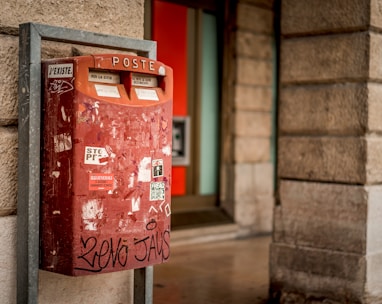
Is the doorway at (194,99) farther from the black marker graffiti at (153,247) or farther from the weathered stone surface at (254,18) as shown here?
the black marker graffiti at (153,247)

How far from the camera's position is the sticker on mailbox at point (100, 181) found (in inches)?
124

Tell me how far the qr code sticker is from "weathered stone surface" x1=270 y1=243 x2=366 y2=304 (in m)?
2.28

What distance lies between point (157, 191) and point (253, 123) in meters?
6.33

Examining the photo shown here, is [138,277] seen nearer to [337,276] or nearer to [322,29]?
[337,276]

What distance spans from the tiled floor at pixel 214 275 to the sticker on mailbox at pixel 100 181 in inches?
104

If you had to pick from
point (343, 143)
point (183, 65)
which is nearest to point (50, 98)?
point (343, 143)

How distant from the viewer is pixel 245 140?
31.2 ft

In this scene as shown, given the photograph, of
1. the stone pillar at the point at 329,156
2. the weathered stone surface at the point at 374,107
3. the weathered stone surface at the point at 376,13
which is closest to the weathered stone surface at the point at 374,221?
the stone pillar at the point at 329,156

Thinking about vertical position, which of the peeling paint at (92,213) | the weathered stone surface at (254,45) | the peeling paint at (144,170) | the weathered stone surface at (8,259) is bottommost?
the weathered stone surface at (8,259)

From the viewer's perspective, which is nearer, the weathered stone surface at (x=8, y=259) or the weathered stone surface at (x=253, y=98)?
the weathered stone surface at (x=8, y=259)

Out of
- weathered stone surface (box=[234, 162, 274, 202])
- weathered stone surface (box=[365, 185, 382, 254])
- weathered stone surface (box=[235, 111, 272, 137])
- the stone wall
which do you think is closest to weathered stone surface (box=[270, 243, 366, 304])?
weathered stone surface (box=[365, 185, 382, 254])

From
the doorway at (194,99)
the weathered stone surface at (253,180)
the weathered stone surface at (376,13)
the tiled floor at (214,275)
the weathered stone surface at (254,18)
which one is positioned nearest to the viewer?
the weathered stone surface at (376,13)

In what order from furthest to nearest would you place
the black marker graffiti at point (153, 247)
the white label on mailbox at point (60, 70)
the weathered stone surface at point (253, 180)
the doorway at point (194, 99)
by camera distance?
the weathered stone surface at point (253, 180) → the doorway at point (194, 99) → the black marker graffiti at point (153, 247) → the white label on mailbox at point (60, 70)

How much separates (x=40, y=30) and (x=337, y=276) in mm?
3132
